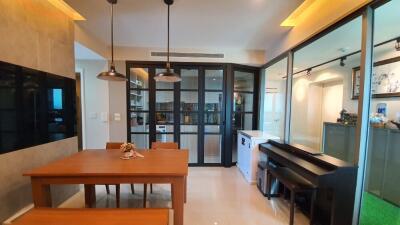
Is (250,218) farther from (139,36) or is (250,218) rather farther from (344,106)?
(139,36)

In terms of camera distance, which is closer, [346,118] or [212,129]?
[346,118]

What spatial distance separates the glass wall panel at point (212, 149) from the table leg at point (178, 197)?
262cm

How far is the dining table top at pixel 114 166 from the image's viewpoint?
1843 mm

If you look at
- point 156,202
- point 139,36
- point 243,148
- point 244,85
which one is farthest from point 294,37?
point 156,202

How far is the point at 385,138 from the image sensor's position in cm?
272

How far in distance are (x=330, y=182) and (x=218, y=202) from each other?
1535 mm

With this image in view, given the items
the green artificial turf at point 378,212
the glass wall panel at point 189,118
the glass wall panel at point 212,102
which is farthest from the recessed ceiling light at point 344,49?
the glass wall panel at point 189,118

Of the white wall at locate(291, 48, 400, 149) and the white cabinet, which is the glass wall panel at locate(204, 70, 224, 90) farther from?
the white wall at locate(291, 48, 400, 149)

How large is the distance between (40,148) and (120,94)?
2.06 m

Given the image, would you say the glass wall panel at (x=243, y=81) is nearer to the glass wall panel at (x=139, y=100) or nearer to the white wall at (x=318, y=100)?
the white wall at (x=318, y=100)

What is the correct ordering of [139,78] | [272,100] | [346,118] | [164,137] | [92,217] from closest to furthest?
[92,217], [346,118], [139,78], [164,137], [272,100]

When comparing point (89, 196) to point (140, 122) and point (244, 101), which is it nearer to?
point (140, 122)

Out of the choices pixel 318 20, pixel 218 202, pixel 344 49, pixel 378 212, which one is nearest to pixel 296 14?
pixel 318 20

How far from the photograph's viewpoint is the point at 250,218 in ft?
8.11
